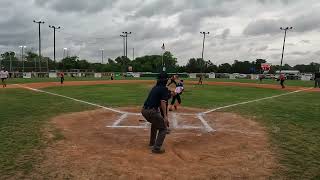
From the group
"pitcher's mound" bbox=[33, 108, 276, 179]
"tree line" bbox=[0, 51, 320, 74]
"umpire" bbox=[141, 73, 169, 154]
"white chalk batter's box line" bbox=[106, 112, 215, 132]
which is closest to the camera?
"pitcher's mound" bbox=[33, 108, 276, 179]

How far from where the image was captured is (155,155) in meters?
8.74

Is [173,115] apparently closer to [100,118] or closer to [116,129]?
[100,118]

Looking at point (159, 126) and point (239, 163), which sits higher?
point (159, 126)

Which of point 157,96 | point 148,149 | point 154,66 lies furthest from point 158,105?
point 154,66

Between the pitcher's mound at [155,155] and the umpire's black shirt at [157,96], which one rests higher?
the umpire's black shirt at [157,96]

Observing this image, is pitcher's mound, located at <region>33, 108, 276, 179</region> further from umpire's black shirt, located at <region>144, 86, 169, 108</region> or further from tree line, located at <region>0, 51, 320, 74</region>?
tree line, located at <region>0, 51, 320, 74</region>

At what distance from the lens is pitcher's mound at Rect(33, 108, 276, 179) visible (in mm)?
7469

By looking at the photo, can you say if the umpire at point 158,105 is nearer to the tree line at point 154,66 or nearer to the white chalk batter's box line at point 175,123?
the white chalk batter's box line at point 175,123

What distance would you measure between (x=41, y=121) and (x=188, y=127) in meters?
5.10

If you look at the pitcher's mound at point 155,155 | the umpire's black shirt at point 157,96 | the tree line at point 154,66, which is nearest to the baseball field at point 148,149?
the pitcher's mound at point 155,155

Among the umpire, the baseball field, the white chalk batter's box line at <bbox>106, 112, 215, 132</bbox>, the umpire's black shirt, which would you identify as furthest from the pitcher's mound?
the umpire's black shirt

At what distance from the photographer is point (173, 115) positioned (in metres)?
Answer: 15.4

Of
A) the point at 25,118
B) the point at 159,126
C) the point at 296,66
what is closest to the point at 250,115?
the point at 159,126

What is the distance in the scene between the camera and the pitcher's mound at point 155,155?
7.47 meters
